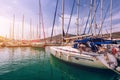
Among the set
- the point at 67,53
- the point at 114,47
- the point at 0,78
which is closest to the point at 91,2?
the point at 114,47

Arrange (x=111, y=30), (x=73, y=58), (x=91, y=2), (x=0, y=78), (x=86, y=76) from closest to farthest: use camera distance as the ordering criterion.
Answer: (x=0, y=78) < (x=86, y=76) < (x=73, y=58) < (x=91, y=2) < (x=111, y=30)

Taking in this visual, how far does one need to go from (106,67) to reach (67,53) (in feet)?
15.0

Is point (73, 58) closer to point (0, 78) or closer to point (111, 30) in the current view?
point (0, 78)

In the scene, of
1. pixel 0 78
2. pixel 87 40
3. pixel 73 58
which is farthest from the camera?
pixel 87 40

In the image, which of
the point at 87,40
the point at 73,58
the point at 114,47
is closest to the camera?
the point at 73,58

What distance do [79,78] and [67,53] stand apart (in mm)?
4041

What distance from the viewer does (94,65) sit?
1196cm

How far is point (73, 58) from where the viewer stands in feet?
45.4

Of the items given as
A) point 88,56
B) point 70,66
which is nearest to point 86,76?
point 88,56

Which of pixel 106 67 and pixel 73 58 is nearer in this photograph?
pixel 106 67

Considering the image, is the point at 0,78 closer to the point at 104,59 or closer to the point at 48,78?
the point at 48,78

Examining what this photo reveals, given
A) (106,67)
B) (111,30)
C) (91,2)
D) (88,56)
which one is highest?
(91,2)

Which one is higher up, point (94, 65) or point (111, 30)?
point (111, 30)

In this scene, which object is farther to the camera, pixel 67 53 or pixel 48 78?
pixel 67 53
